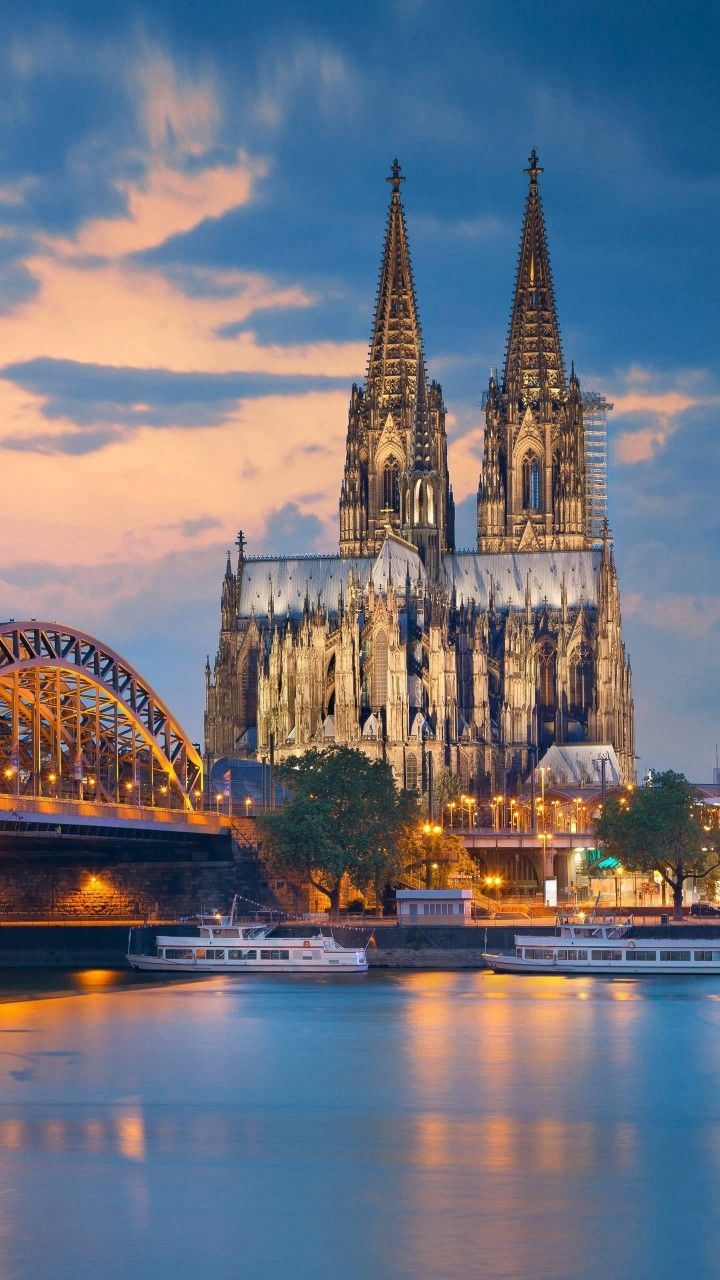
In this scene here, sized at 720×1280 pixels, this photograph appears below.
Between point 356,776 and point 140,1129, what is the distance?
62411 millimetres

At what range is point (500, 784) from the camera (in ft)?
510

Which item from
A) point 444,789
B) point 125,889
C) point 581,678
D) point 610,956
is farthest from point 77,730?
point 581,678

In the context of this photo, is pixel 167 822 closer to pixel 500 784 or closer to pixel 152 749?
pixel 152 749

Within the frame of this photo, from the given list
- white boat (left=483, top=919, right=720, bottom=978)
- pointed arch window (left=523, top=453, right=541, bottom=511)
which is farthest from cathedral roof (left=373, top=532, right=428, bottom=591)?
white boat (left=483, top=919, right=720, bottom=978)

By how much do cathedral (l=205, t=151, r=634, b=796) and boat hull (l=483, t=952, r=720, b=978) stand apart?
55.7 metres

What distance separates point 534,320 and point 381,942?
93475 mm

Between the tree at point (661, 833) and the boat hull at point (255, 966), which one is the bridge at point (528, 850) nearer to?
the tree at point (661, 833)

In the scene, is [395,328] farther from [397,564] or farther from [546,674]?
[546,674]

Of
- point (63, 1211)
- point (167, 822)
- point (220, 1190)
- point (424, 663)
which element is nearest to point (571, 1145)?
point (220, 1190)

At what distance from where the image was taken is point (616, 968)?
301 feet

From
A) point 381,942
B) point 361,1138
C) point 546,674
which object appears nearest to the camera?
point 361,1138

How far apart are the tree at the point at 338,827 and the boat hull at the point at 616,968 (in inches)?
614

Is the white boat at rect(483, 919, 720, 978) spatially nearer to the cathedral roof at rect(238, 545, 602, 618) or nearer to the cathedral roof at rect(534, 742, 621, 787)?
the cathedral roof at rect(534, 742, 621, 787)

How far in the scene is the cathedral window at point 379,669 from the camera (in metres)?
152
